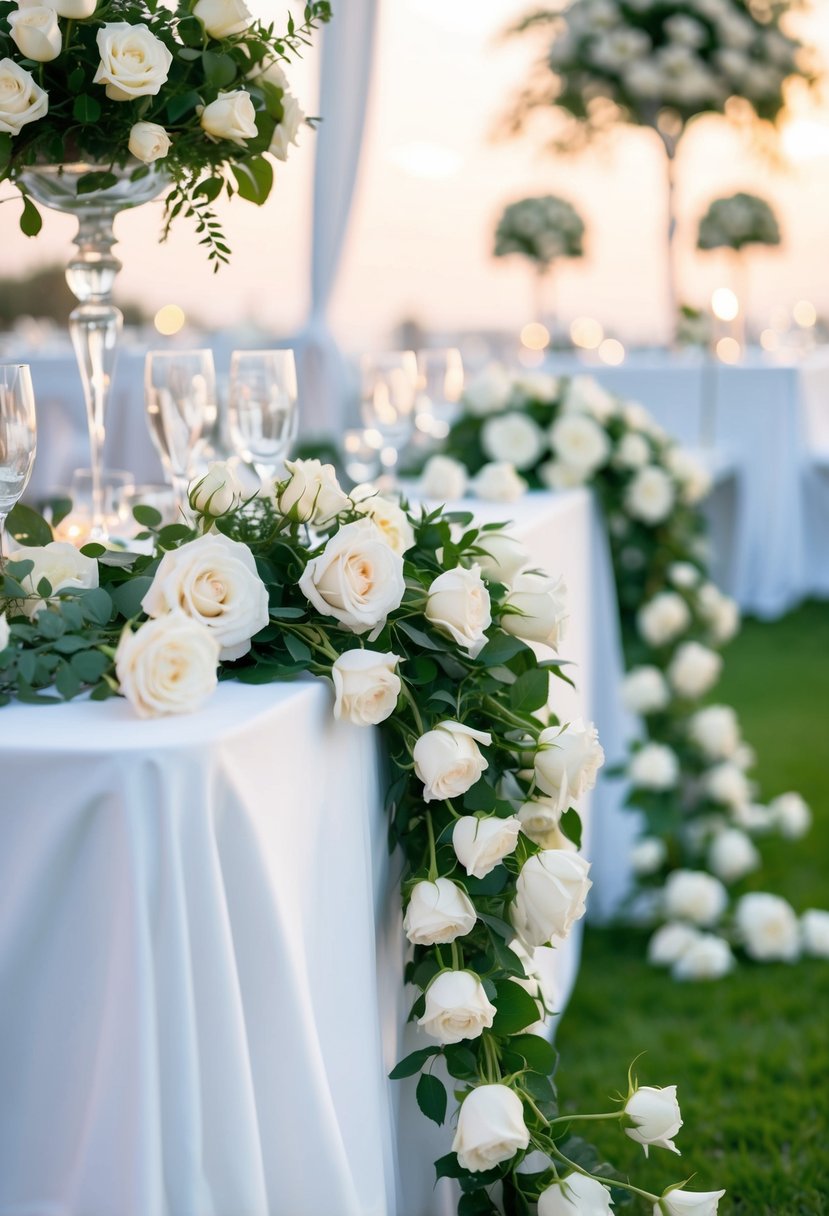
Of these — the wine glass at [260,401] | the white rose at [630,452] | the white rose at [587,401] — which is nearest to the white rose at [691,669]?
the white rose at [630,452]

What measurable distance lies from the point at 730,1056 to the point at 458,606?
1360 mm

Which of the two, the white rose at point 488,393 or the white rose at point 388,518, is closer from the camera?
the white rose at point 388,518

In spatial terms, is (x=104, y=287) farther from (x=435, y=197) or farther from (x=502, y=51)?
(x=435, y=197)

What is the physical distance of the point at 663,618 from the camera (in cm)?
277

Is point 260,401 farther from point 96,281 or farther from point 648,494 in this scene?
point 648,494

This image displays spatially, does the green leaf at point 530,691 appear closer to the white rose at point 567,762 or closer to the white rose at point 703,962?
the white rose at point 567,762

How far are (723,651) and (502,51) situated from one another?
3349 mm

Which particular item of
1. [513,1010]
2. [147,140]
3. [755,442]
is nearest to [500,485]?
[147,140]

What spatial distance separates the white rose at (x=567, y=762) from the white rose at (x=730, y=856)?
1644mm

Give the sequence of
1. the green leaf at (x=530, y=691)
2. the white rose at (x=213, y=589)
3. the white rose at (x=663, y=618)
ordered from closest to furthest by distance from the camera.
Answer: the white rose at (x=213, y=589) < the green leaf at (x=530, y=691) < the white rose at (x=663, y=618)

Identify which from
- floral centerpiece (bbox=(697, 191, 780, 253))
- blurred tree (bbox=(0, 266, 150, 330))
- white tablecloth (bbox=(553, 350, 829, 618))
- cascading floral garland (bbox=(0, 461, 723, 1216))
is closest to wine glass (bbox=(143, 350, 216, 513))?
cascading floral garland (bbox=(0, 461, 723, 1216))

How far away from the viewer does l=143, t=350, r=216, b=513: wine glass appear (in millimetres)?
1543

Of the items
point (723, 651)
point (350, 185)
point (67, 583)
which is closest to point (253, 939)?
point (67, 583)

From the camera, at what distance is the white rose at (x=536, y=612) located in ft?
4.22
